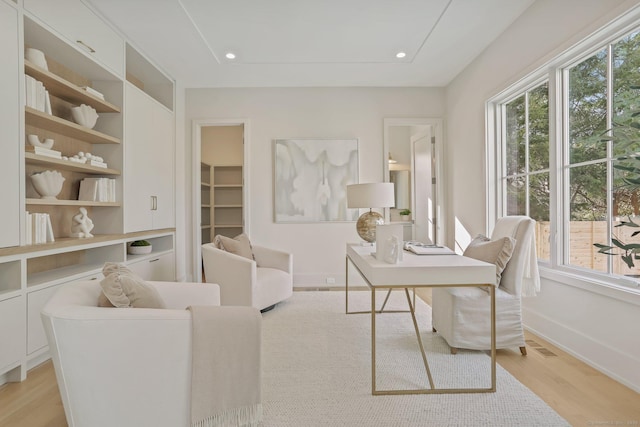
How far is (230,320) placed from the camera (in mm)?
1445

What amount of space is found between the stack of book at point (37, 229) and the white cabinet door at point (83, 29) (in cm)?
131

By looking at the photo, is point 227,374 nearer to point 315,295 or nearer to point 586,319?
point 586,319

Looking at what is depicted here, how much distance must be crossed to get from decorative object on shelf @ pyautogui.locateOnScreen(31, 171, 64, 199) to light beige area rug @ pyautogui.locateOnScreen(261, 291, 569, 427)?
1.93 m

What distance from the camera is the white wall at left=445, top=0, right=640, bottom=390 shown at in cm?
206

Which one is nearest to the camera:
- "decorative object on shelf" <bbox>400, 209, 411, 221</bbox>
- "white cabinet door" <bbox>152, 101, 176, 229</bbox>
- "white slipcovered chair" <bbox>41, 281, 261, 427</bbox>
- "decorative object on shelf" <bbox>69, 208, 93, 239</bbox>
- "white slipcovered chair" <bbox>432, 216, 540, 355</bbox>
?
"white slipcovered chair" <bbox>41, 281, 261, 427</bbox>

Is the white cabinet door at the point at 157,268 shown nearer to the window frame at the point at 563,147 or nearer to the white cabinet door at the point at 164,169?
the white cabinet door at the point at 164,169

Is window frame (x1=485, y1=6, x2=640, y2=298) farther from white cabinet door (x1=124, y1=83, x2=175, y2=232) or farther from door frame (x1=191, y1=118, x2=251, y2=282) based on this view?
white cabinet door (x1=124, y1=83, x2=175, y2=232)

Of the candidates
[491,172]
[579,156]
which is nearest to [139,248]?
[491,172]

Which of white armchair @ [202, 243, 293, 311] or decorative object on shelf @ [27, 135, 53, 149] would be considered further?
white armchair @ [202, 243, 293, 311]

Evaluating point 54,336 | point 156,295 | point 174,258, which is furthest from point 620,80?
point 174,258

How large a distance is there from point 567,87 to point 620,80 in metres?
0.48

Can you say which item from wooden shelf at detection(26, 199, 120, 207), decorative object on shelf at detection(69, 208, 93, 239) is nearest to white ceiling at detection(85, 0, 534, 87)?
wooden shelf at detection(26, 199, 120, 207)

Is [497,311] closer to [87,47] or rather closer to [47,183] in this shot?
[47,183]

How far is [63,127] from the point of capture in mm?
2742
